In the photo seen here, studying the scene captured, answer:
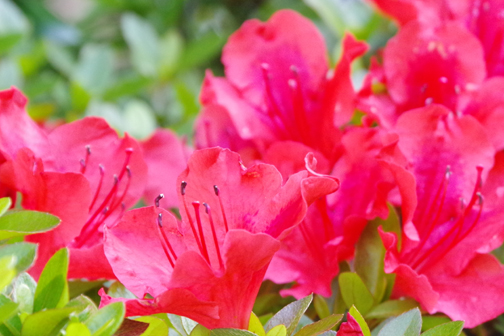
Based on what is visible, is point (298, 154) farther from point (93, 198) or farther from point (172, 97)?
point (172, 97)

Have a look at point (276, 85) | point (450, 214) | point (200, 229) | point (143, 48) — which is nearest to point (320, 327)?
point (200, 229)

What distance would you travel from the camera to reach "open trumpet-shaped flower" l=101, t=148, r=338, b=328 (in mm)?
496

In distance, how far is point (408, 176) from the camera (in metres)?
0.58

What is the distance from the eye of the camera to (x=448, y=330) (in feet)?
1.68

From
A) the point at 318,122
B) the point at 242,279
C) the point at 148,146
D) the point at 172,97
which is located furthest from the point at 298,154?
the point at 172,97

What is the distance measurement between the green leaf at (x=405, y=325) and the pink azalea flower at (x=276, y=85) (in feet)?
0.83

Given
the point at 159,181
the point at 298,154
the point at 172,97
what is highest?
the point at 298,154

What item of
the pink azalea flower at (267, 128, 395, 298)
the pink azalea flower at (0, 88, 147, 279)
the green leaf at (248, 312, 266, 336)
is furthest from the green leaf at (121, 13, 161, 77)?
the green leaf at (248, 312, 266, 336)

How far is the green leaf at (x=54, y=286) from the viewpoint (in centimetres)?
48

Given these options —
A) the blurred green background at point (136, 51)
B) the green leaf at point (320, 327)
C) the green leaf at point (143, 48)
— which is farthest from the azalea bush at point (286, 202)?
the green leaf at point (143, 48)

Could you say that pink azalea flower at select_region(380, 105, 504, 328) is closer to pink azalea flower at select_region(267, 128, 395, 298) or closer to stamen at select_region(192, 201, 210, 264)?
pink azalea flower at select_region(267, 128, 395, 298)

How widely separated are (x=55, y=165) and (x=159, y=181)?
8.3 inches

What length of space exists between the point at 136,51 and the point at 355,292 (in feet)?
3.22

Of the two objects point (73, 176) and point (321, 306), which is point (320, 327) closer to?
point (321, 306)
